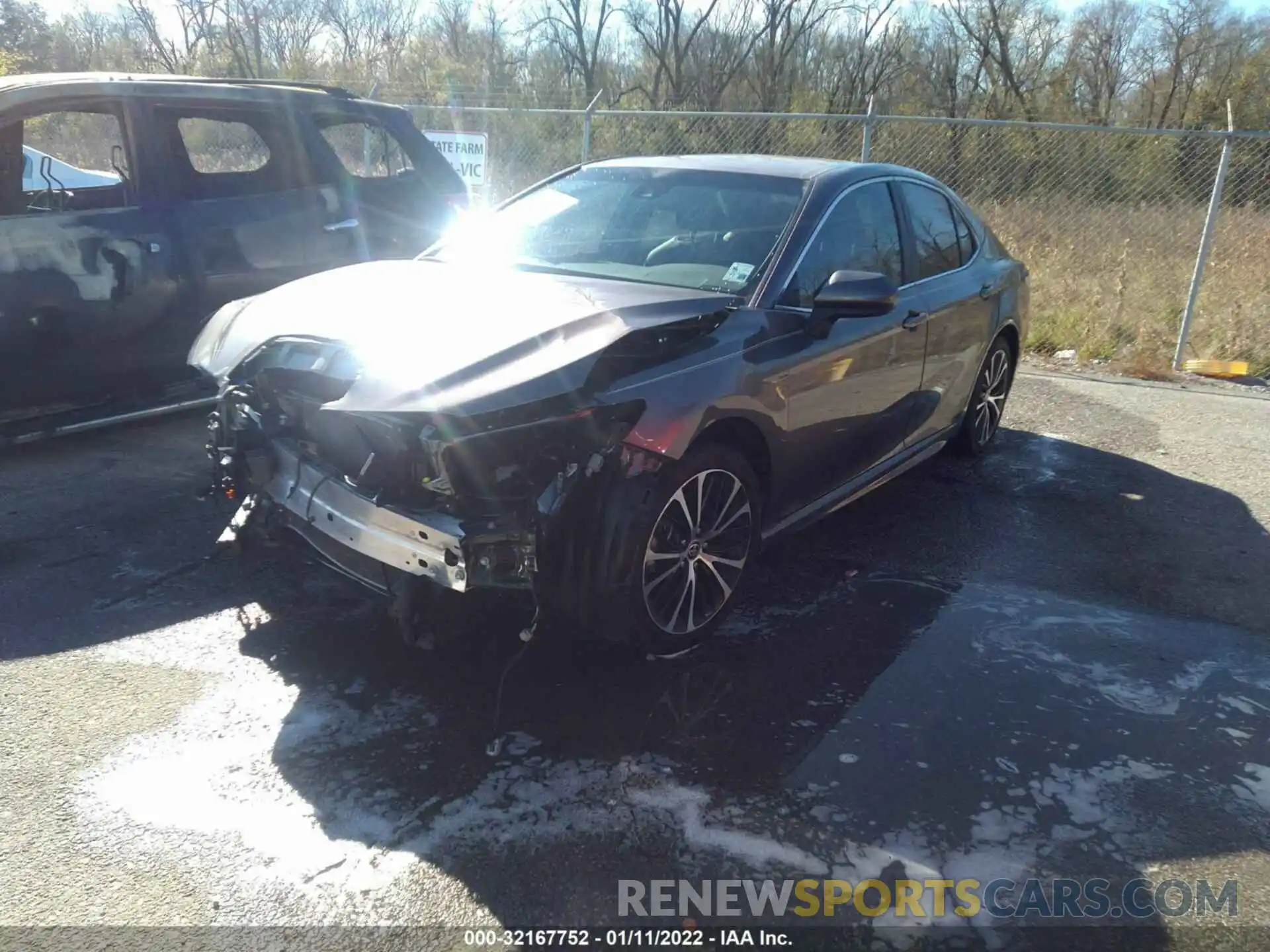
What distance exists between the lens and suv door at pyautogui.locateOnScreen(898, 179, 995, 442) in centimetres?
504

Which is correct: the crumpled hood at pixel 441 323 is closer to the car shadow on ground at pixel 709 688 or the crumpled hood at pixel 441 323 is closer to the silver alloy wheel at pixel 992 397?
the car shadow on ground at pixel 709 688

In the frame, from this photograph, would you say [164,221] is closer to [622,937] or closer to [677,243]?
[677,243]

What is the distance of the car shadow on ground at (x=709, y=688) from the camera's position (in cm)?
276

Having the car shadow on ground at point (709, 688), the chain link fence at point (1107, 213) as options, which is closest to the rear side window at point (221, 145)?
the chain link fence at point (1107, 213)

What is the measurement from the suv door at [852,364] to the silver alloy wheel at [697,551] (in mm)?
440

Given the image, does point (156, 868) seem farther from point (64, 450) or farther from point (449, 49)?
point (449, 49)

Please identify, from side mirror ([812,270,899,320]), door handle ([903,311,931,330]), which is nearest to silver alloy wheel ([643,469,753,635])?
side mirror ([812,270,899,320])

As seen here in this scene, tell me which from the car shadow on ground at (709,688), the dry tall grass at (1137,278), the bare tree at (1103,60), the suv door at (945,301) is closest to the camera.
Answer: the car shadow on ground at (709,688)

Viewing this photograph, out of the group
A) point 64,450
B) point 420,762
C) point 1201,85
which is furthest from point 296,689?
point 1201,85

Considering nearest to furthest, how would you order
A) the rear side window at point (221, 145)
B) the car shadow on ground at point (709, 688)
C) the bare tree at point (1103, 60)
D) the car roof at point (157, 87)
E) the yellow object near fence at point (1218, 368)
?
the car shadow on ground at point (709, 688) → the car roof at point (157, 87) → the rear side window at point (221, 145) → the yellow object near fence at point (1218, 368) → the bare tree at point (1103, 60)

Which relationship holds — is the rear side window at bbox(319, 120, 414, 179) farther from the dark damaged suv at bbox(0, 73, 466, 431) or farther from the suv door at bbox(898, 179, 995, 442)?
the suv door at bbox(898, 179, 995, 442)

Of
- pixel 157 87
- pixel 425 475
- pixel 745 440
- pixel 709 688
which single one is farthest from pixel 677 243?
pixel 157 87

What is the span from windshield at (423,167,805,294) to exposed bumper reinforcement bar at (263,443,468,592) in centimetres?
146

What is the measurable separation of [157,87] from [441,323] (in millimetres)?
3530
